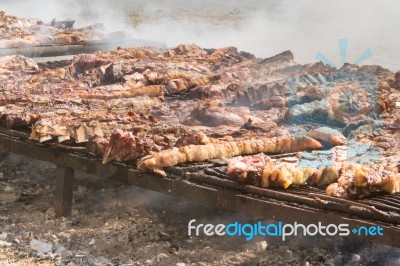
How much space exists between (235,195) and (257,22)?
20.3m

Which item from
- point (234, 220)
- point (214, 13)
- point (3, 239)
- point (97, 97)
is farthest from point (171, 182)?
point (214, 13)

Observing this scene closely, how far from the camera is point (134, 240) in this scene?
5902 millimetres

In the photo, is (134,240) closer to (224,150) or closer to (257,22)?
(224,150)

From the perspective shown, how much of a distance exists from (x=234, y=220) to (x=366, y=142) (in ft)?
5.45

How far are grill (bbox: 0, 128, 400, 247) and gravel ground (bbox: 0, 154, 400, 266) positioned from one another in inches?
17.8

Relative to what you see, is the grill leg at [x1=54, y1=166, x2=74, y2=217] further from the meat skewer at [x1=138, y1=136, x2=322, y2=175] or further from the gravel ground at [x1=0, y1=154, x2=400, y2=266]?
the meat skewer at [x1=138, y1=136, x2=322, y2=175]

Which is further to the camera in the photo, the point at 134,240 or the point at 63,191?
the point at 63,191

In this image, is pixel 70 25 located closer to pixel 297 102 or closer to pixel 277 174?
pixel 297 102

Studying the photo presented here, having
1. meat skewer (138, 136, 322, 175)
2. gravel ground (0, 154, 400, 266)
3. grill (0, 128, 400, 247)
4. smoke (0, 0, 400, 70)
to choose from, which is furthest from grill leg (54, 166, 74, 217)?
smoke (0, 0, 400, 70)

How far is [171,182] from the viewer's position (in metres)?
5.47

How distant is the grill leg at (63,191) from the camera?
252 inches

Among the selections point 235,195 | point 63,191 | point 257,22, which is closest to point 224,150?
point 235,195

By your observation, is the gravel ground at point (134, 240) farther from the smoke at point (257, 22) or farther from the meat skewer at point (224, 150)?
the smoke at point (257, 22)

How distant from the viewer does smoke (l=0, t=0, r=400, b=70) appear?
1950cm
